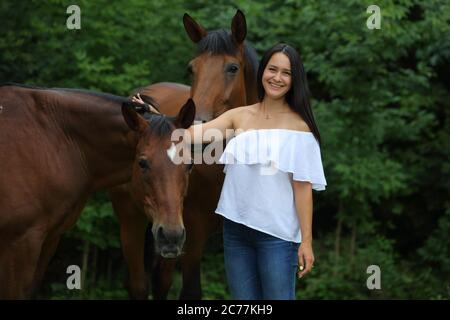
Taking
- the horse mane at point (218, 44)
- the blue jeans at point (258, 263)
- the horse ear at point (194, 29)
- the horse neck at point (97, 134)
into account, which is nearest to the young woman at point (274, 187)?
the blue jeans at point (258, 263)

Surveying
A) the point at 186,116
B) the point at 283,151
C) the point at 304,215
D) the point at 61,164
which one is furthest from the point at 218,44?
the point at 304,215

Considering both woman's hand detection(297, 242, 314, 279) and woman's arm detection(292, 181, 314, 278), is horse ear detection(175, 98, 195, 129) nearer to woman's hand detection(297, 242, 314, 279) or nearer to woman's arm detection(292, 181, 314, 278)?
woman's arm detection(292, 181, 314, 278)

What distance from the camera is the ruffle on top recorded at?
406 centimetres

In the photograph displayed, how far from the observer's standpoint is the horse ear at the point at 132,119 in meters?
4.61

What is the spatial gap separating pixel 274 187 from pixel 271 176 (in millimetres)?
53

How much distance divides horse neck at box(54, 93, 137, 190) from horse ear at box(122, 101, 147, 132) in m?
0.39

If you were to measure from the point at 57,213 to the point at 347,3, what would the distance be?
15.0ft

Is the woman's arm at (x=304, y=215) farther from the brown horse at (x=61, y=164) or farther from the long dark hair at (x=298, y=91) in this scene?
the brown horse at (x=61, y=164)

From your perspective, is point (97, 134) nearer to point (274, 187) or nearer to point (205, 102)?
point (205, 102)

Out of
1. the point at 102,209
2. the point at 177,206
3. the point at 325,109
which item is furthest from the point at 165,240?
A: the point at 325,109

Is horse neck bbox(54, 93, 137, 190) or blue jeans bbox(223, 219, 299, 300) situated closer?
blue jeans bbox(223, 219, 299, 300)

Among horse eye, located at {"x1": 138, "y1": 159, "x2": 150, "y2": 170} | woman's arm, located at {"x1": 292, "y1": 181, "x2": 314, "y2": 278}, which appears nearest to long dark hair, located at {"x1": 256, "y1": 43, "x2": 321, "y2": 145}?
woman's arm, located at {"x1": 292, "y1": 181, "x2": 314, "y2": 278}

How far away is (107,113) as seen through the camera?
509 cm
